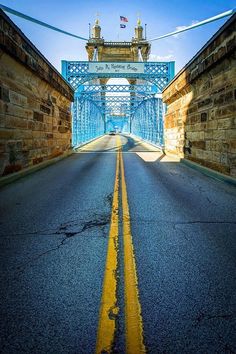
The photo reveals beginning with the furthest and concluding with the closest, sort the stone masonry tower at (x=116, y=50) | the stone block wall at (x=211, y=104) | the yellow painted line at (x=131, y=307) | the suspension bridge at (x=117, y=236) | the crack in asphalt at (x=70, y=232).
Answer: the stone masonry tower at (x=116, y=50)
the stone block wall at (x=211, y=104)
the crack in asphalt at (x=70, y=232)
the suspension bridge at (x=117, y=236)
the yellow painted line at (x=131, y=307)

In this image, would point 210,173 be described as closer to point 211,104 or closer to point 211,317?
point 211,104

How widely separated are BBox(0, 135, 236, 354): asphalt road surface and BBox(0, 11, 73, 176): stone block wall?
3.03 metres

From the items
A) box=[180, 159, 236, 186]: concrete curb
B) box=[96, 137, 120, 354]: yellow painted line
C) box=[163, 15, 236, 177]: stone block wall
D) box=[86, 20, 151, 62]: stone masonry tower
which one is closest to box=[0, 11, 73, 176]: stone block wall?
box=[96, 137, 120, 354]: yellow painted line

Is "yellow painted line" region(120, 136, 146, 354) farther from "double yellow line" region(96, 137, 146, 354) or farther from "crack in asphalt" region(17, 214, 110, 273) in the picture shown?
"crack in asphalt" region(17, 214, 110, 273)

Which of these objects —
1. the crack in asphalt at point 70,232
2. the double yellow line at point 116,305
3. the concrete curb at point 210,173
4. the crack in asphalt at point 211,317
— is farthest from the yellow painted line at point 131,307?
the concrete curb at point 210,173

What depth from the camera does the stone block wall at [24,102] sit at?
726cm

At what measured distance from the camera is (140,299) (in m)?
2.28

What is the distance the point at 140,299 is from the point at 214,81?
7.99 m

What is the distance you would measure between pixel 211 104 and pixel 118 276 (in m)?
7.72

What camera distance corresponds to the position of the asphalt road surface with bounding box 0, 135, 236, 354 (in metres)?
1.85

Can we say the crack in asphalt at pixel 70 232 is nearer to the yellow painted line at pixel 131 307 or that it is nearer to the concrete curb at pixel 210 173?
the yellow painted line at pixel 131 307

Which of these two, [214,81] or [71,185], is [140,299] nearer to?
[71,185]

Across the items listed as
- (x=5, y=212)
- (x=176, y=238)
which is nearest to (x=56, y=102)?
(x=5, y=212)

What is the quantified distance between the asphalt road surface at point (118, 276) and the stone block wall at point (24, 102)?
119 inches
